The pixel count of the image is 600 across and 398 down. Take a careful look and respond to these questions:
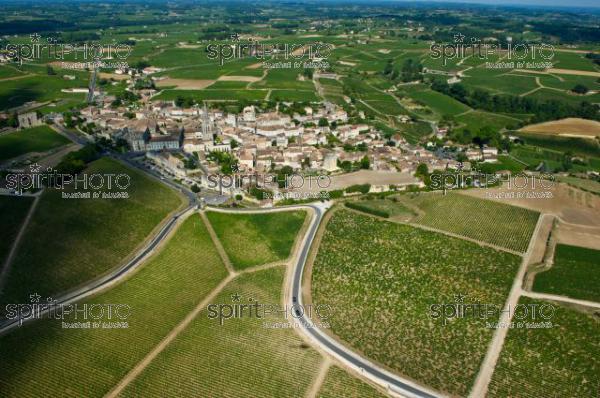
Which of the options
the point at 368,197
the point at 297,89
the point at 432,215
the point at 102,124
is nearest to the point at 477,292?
the point at 432,215

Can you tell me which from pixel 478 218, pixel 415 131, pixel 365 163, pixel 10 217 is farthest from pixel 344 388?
pixel 415 131

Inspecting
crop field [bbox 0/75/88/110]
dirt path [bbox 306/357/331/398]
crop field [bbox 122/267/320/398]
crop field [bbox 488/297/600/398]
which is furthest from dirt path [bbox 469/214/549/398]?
crop field [bbox 0/75/88/110]

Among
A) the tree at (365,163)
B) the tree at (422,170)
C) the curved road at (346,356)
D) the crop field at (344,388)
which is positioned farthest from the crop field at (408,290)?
the tree at (365,163)

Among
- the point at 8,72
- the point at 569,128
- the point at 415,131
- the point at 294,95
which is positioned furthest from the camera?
the point at 8,72

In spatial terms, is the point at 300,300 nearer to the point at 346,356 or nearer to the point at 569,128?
the point at 346,356

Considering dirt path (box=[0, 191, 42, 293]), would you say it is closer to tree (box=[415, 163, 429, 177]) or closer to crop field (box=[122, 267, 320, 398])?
crop field (box=[122, 267, 320, 398])

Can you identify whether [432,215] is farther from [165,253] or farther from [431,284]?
[165,253]

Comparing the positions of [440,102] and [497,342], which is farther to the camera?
[440,102]
